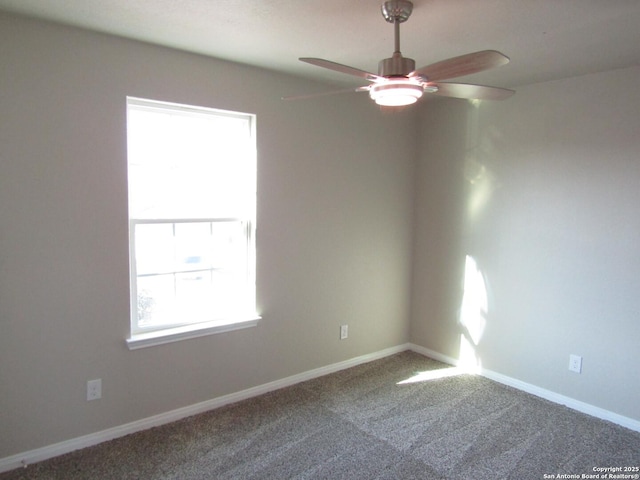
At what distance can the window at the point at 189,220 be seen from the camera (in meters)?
2.72

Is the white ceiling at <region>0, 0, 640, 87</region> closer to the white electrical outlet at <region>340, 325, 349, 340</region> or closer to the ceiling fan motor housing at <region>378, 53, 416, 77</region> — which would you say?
the ceiling fan motor housing at <region>378, 53, 416, 77</region>

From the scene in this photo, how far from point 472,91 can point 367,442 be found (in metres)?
2.04

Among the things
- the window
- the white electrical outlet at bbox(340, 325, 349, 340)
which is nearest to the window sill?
the window

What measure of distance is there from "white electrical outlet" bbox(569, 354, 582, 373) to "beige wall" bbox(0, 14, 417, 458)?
1.77 m

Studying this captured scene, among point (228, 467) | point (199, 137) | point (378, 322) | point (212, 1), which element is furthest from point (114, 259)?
point (378, 322)

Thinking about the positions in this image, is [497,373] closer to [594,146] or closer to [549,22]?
[594,146]

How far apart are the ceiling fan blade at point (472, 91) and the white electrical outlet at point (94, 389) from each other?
8.00ft

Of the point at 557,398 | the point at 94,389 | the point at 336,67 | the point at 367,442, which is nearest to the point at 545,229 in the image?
the point at 557,398

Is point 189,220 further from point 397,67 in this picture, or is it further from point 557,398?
point 557,398

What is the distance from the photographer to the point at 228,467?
236 centimetres

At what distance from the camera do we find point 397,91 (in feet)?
5.86

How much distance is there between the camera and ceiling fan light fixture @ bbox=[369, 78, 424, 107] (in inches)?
69.5

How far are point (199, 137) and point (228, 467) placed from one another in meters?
2.02

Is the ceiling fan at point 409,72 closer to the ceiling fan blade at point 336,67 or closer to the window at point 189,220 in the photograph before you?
the ceiling fan blade at point 336,67
